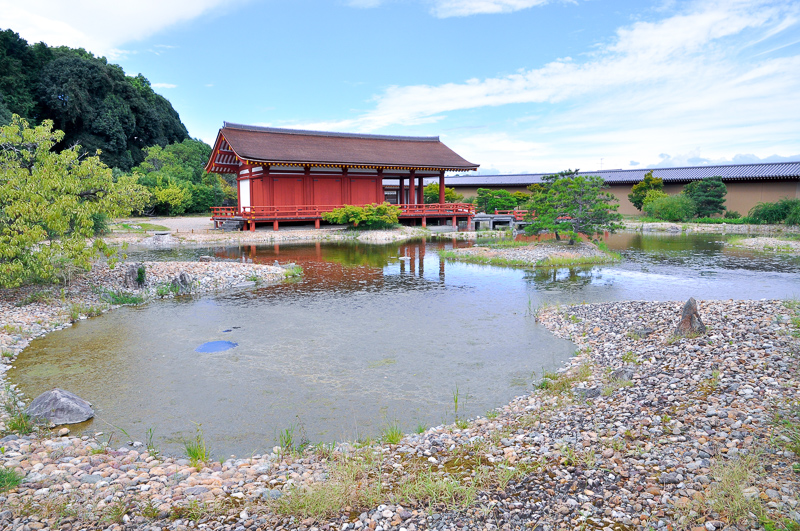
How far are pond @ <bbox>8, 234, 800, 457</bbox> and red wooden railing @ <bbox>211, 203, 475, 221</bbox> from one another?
41.0ft

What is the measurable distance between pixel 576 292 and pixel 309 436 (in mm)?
8986

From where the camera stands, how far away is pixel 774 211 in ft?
97.0

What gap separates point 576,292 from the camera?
41.0ft

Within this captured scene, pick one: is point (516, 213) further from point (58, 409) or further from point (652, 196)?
point (58, 409)

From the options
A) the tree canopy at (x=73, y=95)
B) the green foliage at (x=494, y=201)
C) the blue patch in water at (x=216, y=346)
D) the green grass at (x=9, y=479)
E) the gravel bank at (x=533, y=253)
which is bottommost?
the blue patch in water at (x=216, y=346)

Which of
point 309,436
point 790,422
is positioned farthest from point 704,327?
point 309,436

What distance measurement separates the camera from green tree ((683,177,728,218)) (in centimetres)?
3328

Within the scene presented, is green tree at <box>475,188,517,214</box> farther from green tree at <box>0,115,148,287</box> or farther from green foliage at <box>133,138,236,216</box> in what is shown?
green tree at <box>0,115,148,287</box>

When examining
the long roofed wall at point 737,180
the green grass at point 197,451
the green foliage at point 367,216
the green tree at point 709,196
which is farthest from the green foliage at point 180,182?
the green tree at point 709,196

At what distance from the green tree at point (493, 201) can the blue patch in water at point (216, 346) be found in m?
27.4

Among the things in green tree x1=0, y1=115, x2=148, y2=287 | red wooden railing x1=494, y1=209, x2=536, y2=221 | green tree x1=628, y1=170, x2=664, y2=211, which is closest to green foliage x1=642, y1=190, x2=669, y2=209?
green tree x1=628, y1=170, x2=664, y2=211

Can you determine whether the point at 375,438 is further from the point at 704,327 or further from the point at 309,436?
the point at 704,327

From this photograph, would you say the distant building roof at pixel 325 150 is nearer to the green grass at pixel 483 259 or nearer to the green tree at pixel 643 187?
the green grass at pixel 483 259

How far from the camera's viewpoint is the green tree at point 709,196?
1310 inches
